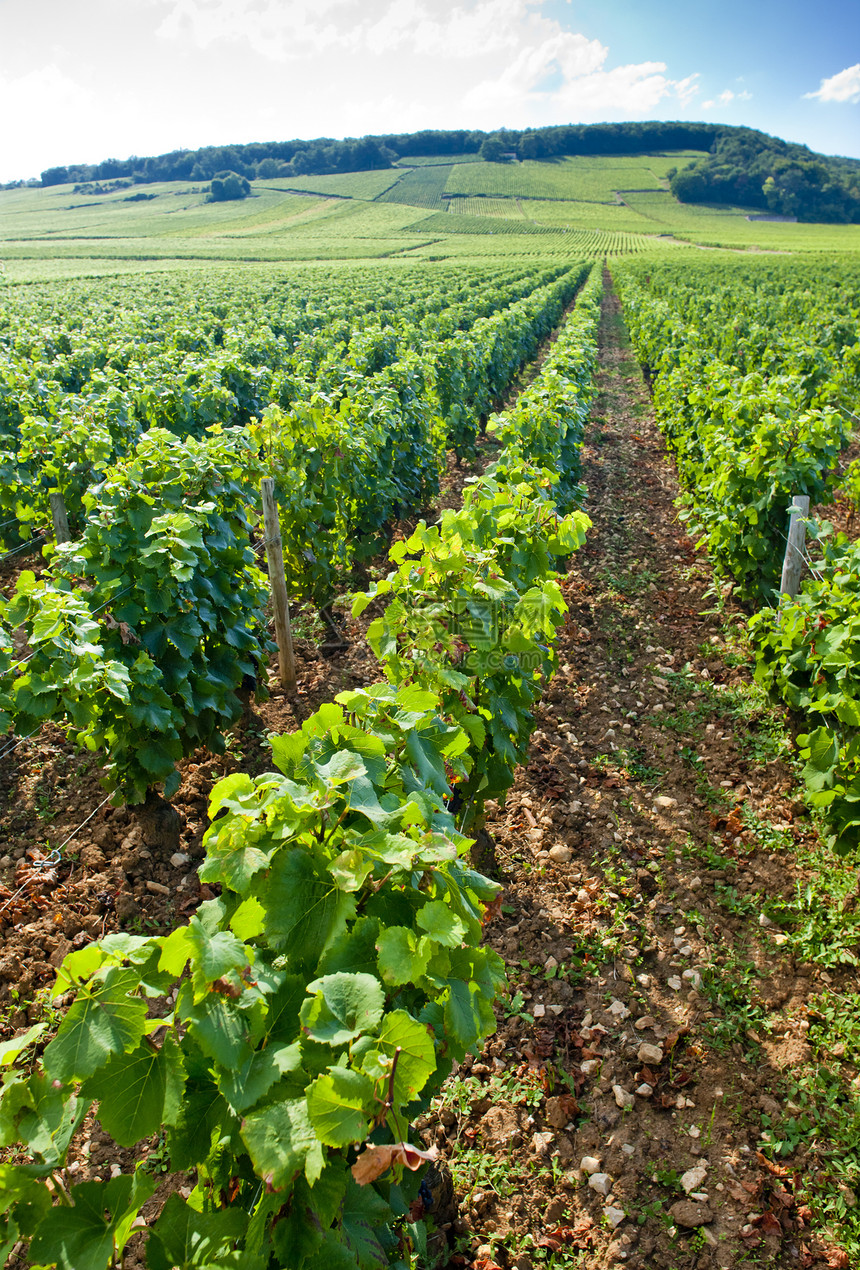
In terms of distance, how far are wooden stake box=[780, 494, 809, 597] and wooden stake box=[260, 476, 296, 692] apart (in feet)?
12.6

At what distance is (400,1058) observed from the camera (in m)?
1.41

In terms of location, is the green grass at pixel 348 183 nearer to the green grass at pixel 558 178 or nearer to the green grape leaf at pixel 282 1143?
the green grass at pixel 558 178

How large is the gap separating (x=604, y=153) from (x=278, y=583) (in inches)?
5987

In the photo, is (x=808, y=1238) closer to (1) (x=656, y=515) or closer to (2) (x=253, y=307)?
(1) (x=656, y=515)

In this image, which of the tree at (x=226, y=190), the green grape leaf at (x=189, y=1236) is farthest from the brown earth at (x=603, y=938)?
the tree at (x=226, y=190)

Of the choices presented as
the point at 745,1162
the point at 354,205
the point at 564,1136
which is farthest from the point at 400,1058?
the point at 354,205

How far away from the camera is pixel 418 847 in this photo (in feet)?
5.74

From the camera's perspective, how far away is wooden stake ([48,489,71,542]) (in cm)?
648

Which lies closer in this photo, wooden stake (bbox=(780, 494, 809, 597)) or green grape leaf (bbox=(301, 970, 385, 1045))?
green grape leaf (bbox=(301, 970, 385, 1045))

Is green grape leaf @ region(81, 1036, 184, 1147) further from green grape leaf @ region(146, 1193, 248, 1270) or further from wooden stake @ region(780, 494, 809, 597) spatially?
wooden stake @ region(780, 494, 809, 597)

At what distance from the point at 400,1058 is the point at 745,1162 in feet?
7.24

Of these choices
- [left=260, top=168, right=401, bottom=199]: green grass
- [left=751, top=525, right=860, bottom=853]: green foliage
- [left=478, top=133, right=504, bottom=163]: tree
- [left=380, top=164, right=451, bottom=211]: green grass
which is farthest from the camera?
[left=478, top=133, right=504, bottom=163]: tree

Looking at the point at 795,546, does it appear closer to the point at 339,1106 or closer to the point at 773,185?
the point at 339,1106

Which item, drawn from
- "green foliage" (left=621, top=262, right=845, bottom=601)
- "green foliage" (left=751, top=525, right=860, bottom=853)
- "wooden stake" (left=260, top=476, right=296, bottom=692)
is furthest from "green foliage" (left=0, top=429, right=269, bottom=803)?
"green foliage" (left=621, top=262, right=845, bottom=601)
